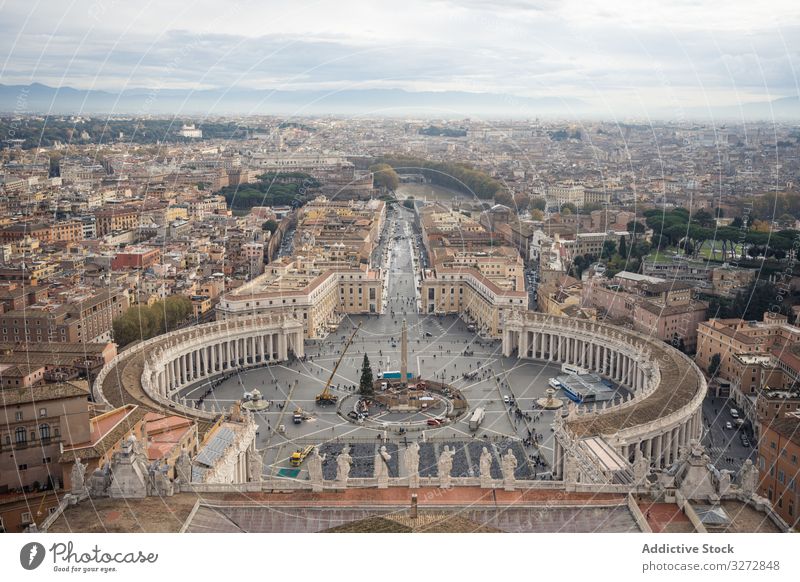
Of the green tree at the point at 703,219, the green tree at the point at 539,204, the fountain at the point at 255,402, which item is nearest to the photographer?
the fountain at the point at 255,402

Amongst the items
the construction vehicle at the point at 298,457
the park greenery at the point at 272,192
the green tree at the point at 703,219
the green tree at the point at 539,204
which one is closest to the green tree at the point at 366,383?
the construction vehicle at the point at 298,457

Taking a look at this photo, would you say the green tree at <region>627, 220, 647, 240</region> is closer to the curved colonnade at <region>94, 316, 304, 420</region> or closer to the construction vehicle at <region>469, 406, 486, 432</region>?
the curved colonnade at <region>94, 316, 304, 420</region>

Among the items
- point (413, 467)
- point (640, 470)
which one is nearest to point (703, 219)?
point (640, 470)

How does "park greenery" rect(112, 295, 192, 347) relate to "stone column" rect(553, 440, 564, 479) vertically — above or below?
above

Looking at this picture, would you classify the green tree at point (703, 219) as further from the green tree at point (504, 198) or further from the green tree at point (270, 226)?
the green tree at point (270, 226)

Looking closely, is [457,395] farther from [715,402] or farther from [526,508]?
[526,508]

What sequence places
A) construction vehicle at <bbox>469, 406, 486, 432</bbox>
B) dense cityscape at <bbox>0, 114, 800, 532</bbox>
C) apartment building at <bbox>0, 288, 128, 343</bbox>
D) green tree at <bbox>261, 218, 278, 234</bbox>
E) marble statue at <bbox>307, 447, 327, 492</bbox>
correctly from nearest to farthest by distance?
dense cityscape at <bbox>0, 114, 800, 532</bbox>, marble statue at <bbox>307, 447, 327, 492</bbox>, construction vehicle at <bbox>469, 406, 486, 432</bbox>, apartment building at <bbox>0, 288, 128, 343</bbox>, green tree at <bbox>261, 218, 278, 234</bbox>

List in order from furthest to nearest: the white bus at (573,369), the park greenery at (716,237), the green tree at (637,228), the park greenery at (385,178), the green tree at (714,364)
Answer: the park greenery at (385,178) → the green tree at (637,228) → the park greenery at (716,237) → the white bus at (573,369) → the green tree at (714,364)

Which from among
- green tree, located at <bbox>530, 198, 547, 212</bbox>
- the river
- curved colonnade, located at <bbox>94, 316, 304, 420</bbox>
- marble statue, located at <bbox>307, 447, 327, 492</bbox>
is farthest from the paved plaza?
the river
